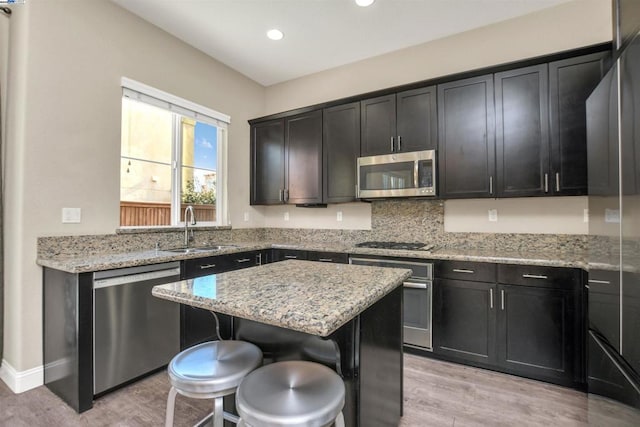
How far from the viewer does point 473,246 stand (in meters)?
2.94

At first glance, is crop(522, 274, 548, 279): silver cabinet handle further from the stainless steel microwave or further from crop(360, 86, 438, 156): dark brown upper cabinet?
crop(360, 86, 438, 156): dark brown upper cabinet

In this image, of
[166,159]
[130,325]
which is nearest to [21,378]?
[130,325]

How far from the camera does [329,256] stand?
311 centimetres

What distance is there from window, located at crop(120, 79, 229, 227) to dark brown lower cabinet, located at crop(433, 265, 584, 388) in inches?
107

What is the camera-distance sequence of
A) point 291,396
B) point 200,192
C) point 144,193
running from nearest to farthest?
point 291,396 < point 144,193 < point 200,192

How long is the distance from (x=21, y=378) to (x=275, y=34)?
355 cm

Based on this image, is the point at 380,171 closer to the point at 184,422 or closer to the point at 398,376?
the point at 398,376

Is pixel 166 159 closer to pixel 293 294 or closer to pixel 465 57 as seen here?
pixel 293 294

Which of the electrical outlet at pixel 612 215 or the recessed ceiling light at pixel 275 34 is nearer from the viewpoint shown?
the electrical outlet at pixel 612 215

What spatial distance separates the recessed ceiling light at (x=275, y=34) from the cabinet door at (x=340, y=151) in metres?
0.88

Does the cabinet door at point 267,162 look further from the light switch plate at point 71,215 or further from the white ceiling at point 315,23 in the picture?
the light switch plate at point 71,215

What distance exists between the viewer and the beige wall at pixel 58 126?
2.13 m

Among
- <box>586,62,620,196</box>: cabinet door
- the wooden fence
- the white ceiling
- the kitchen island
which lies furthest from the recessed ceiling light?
<box>586,62,620,196</box>: cabinet door

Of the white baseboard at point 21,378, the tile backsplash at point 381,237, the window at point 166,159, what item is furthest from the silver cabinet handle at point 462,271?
the white baseboard at point 21,378
